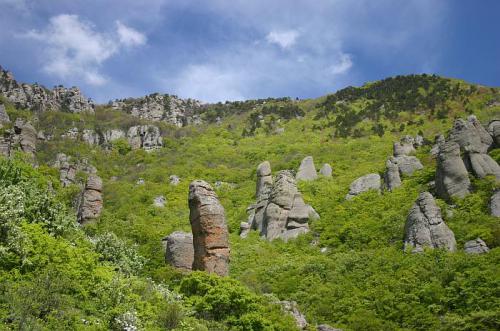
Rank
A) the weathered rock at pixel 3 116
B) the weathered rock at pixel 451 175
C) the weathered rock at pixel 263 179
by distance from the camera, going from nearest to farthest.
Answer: the weathered rock at pixel 451 175 < the weathered rock at pixel 263 179 < the weathered rock at pixel 3 116

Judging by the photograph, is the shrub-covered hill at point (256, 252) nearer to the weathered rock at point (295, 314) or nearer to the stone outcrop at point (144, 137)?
the weathered rock at point (295, 314)

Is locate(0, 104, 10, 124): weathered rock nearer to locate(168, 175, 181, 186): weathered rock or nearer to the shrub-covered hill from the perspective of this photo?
the shrub-covered hill

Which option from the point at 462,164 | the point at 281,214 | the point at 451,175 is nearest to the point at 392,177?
the point at 451,175

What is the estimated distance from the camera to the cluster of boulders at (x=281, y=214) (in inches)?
1801

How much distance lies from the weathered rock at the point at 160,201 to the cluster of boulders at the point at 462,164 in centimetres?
2790

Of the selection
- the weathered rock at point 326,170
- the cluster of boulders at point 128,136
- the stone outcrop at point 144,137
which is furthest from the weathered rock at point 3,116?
the weathered rock at point 326,170

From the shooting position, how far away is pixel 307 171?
60.8m

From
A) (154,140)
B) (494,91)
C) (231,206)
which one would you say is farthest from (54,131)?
(494,91)

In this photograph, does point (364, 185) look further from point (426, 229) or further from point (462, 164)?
point (426, 229)

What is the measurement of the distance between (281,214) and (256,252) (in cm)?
616

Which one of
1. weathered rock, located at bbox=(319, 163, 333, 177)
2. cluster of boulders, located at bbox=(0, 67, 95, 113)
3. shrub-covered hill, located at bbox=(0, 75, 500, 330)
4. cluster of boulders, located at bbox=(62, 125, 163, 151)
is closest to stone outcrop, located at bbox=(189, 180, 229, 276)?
shrub-covered hill, located at bbox=(0, 75, 500, 330)

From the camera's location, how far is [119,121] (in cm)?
10306

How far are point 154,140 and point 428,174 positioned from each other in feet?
181

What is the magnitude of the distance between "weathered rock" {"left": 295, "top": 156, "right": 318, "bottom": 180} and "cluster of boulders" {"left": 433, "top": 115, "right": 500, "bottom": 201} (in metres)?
17.7
